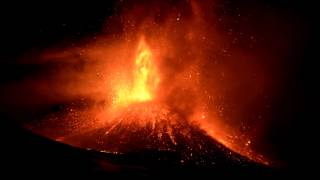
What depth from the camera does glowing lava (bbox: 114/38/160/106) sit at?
1142cm

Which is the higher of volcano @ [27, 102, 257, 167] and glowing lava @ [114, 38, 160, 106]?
glowing lava @ [114, 38, 160, 106]

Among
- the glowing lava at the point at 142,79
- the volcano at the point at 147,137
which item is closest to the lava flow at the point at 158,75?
the glowing lava at the point at 142,79

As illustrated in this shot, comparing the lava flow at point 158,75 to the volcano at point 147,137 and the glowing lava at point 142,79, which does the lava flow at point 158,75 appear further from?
the volcano at point 147,137

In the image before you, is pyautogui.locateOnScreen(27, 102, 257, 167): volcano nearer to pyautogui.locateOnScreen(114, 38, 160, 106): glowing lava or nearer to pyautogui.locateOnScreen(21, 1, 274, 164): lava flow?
pyautogui.locateOnScreen(21, 1, 274, 164): lava flow

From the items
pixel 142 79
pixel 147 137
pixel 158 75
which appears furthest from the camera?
pixel 158 75

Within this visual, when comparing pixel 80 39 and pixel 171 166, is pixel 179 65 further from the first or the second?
pixel 171 166

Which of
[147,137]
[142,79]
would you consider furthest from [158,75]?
[147,137]

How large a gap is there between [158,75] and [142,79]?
0.50 metres

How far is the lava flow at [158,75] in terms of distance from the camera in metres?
10.6

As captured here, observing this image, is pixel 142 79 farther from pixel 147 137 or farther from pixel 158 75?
pixel 147 137

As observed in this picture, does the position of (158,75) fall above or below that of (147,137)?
above

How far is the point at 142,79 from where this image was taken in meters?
11.8

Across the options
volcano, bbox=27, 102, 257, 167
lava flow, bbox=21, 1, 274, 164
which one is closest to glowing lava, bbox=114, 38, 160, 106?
lava flow, bbox=21, 1, 274, 164

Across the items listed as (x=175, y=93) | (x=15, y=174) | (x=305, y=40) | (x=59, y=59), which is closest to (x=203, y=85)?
(x=175, y=93)
